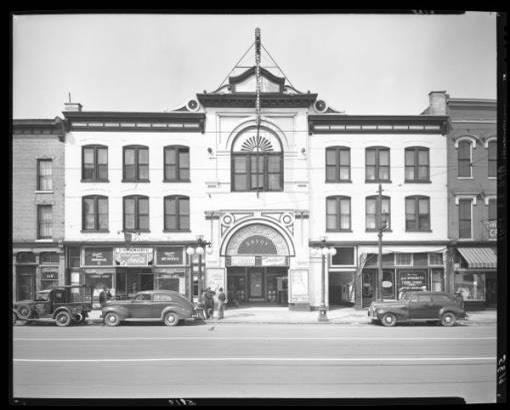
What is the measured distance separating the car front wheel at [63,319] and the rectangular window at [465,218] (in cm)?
764

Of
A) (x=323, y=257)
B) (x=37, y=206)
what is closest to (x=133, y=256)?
(x=37, y=206)

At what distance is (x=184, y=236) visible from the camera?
673 centimetres

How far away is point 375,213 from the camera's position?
663 cm

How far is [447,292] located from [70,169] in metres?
6.51

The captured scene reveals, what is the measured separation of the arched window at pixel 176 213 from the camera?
21.4 feet

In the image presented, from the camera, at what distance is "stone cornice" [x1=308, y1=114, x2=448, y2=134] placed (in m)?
6.09

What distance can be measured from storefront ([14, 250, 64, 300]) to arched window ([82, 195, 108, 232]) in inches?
25.5

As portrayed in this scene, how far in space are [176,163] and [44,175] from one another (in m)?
1.98

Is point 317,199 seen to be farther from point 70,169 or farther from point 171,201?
point 70,169

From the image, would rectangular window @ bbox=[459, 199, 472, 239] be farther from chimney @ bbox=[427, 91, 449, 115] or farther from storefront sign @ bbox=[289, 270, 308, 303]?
storefront sign @ bbox=[289, 270, 308, 303]

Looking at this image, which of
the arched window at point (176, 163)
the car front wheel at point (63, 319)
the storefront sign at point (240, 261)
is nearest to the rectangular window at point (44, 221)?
the arched window at point (176, 163)

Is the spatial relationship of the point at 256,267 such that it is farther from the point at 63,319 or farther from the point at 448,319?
the point at 63,319

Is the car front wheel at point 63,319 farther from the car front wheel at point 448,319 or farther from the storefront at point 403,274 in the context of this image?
the car front wheel at point 448,319

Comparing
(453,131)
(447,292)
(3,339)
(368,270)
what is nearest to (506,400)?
(447,292)
